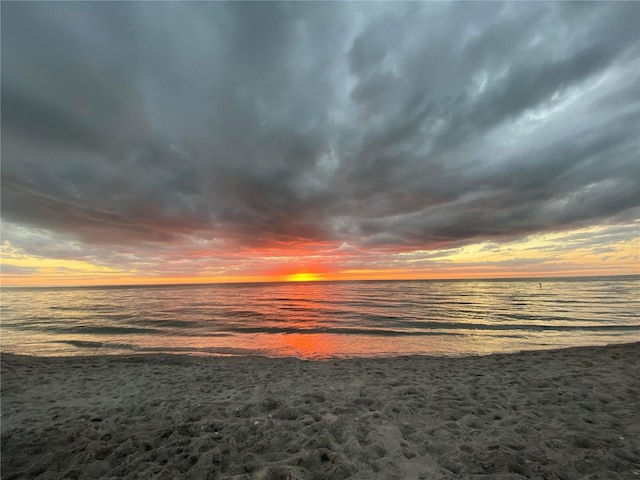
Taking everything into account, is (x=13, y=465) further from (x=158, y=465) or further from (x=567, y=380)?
(x=567, y=380)

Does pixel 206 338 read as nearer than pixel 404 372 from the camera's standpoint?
No

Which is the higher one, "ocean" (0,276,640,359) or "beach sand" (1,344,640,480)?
"beach sand" (1,344,640,480)

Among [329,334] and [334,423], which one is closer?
[334,423]

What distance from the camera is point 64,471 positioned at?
171 inches

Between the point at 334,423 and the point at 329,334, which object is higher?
the point at 334,423

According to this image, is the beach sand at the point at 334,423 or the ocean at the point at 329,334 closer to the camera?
the beach sand at the point at 334,423

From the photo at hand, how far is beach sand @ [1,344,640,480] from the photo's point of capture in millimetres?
4238

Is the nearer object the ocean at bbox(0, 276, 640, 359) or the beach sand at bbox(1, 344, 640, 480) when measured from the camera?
the beach sand at bbox(1, 344, 640, 480)

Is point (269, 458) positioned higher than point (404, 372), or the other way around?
point (269, 458)

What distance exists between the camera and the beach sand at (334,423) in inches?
167

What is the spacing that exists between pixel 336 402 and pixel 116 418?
15.3ft

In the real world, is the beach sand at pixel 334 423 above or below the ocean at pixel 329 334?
above

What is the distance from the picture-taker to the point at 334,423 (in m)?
5.62

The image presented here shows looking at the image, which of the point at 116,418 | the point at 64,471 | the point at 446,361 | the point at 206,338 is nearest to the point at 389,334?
the point at 446,361
